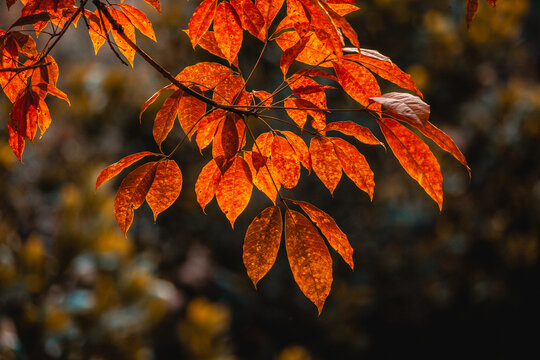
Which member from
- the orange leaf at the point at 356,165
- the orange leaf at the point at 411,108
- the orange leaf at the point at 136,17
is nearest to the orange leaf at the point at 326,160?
the orange leaf at the point at 356,165

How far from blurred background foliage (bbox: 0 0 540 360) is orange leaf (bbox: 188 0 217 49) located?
70.6 inches

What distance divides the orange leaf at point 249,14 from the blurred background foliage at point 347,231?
5.93 ft

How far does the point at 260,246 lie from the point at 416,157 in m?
0.16

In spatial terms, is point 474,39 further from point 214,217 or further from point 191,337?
point 191,337

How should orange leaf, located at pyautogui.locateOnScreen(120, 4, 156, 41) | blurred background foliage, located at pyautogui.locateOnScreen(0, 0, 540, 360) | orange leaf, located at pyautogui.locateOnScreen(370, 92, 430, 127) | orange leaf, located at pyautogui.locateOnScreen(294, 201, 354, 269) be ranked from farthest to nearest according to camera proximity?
blurred background foliage, located at pyautogui.locateOnScreen(0, 0, 540, 360), orange leaf, located at pyautogui.locateOnScreen(120, 4, 156, 41), orange leaf, located at pyautogui.locateOnScreen(294, 201, 354, 269), orange leaf, located at pyautogui.locateOnScreen(370, 92, 430, 127)

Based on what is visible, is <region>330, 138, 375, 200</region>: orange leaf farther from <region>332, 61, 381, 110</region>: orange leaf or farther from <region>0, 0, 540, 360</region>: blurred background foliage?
<region>0, 0, 540, 360</region>: blurred background foliage

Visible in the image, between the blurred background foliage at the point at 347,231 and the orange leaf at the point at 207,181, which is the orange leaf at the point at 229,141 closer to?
the orange leaf at the point at 207,181

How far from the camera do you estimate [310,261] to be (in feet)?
1.30

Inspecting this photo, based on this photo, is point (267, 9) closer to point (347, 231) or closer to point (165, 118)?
point (165, 118)

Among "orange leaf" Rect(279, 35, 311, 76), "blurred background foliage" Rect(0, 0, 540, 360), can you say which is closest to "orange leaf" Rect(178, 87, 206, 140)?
"orange leaf" Rect(279, 35, 311, 76)

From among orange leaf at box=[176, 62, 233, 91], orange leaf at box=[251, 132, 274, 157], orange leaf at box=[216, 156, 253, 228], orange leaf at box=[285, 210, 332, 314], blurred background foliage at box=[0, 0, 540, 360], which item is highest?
orange leaf at box=[176, 62, 233, 91]

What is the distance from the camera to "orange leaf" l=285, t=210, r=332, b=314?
394mm

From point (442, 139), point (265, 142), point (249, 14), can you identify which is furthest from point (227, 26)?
point (442, 139)

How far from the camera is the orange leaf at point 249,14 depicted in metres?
0.45
